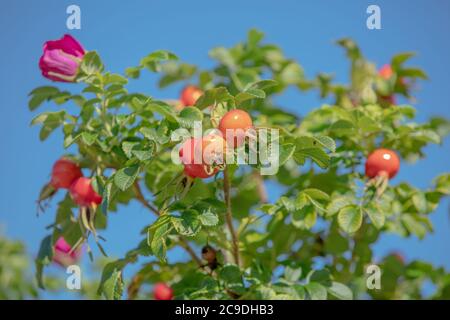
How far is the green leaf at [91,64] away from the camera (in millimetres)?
2809

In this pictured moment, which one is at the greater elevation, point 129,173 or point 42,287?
point 129,173

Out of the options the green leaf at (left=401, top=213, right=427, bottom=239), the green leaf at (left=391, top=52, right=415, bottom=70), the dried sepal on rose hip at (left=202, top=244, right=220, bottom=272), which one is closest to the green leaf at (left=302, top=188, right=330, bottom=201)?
the dried sepal on rose hip at (left=202, top=244, right=220, bottom=272)

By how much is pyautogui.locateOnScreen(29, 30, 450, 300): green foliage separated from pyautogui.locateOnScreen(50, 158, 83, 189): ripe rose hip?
0.16ft

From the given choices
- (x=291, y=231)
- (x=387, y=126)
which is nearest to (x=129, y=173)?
(x=291, y=231)

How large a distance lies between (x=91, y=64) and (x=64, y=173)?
38cm

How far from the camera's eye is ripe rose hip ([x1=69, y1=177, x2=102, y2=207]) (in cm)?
276

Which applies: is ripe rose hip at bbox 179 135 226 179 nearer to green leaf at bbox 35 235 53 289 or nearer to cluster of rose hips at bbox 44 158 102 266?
cluster of rose hips at bbox 44 158 102 266

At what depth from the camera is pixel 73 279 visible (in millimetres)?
2916

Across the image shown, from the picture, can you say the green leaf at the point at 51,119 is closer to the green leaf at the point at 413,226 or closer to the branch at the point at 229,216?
the branch at the point at 229,216

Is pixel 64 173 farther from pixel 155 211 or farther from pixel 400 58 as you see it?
pixel 400 58

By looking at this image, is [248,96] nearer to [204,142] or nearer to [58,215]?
[204,142]

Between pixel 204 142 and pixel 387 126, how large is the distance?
926mm

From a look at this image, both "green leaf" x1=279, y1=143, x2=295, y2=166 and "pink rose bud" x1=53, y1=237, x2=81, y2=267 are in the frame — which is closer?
"green leaf" x1=279, y1=143, x2=295, y2=166

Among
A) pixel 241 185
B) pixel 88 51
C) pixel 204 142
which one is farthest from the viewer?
pixel 241 185
